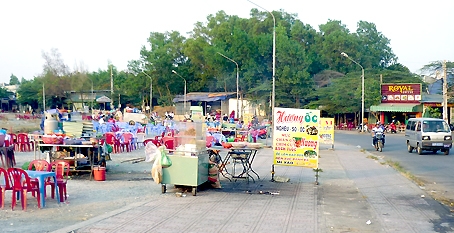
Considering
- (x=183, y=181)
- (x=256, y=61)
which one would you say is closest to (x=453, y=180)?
(x=183, y=181)

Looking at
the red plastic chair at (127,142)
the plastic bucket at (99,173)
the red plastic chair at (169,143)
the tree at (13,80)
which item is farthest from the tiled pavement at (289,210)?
the tree at (13,80)

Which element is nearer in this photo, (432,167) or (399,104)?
(432,167)

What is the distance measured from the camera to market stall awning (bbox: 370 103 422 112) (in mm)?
48500

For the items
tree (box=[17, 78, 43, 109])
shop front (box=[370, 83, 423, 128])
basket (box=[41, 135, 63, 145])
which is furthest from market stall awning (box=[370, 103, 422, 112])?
tree (box=[17, 78, 43, 109])

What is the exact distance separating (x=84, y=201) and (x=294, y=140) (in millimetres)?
5731

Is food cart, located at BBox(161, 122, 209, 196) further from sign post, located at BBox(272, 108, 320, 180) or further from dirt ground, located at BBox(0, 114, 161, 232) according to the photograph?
sign post, located at BBox(272, 108, 320, 180)

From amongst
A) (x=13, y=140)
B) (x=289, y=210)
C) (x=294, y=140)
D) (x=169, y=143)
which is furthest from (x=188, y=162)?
(x=13, y=140)

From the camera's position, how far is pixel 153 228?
7543 millimetres

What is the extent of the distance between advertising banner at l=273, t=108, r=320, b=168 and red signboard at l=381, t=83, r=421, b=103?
132 feet

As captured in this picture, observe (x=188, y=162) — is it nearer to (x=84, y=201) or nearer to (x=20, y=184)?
(x=84, y=201)

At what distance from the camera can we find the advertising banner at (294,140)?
12883 mm

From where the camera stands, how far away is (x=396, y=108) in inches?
1934

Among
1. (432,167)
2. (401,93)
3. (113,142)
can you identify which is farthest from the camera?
(401,93)

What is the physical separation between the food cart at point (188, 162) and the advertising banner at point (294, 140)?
2634mm
